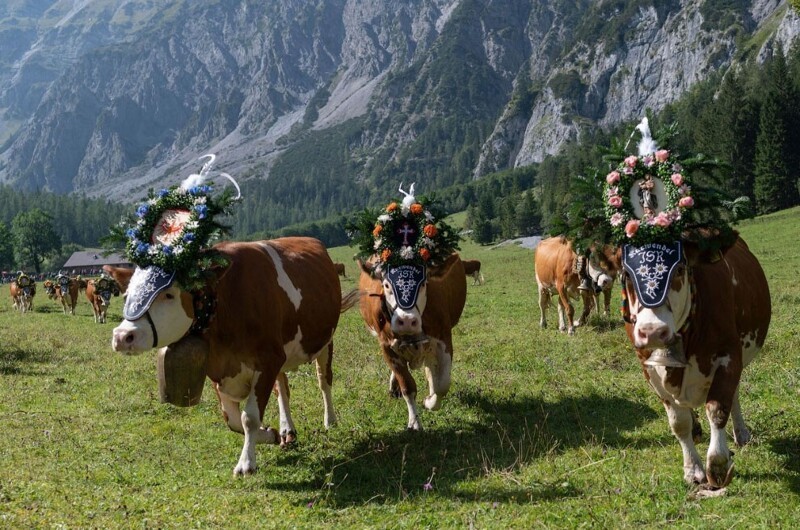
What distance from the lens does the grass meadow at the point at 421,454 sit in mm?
6246

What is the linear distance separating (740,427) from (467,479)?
10.5 feet

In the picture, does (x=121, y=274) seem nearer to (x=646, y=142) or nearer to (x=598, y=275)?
(x=646, y=142)

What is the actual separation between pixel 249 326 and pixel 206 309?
0.56 m

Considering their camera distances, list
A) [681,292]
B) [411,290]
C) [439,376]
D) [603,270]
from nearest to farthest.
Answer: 1. [681,292]
2. [411,290]
3. [439,376]
4. [603,270]

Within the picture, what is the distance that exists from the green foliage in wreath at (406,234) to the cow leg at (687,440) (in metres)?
4.22

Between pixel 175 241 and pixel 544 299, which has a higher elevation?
pixel 175 241

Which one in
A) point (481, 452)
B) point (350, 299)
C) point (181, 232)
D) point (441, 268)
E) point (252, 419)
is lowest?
point (481, 452)

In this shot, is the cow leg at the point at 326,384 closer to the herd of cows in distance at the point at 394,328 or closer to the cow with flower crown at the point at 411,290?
the herd of cows in distance at the point at 394,328

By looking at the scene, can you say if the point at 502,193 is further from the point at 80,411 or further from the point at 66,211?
the point at 80,411

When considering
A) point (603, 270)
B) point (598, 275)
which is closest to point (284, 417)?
point (603, 270)

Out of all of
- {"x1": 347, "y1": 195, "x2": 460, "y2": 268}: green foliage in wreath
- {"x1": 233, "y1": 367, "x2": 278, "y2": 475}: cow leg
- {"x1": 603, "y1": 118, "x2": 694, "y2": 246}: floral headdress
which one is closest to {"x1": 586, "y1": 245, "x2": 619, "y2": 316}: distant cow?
{"x1": 603, "y1": 118, "x2": 694, "y2": 246}: floral headdress

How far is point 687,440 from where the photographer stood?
21.1 ft

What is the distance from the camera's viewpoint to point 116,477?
25.7 feet

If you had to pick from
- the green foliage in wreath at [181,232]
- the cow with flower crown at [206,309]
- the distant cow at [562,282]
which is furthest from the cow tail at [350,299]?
the distant cow at [562,282]
